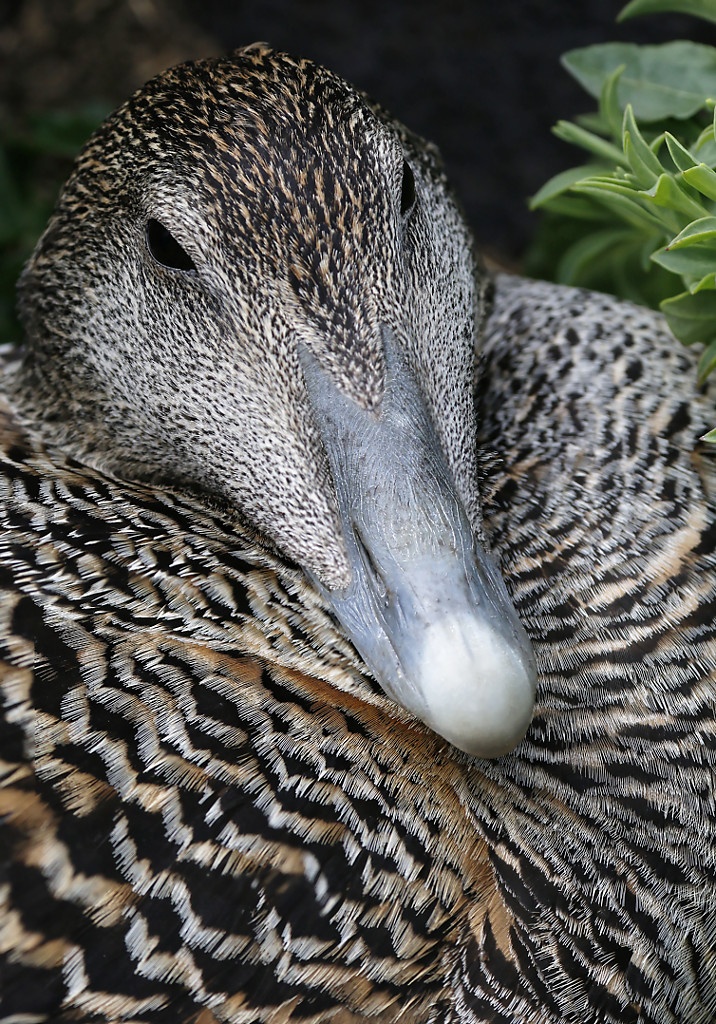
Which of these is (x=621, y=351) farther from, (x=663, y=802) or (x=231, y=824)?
(x=231, y=824)

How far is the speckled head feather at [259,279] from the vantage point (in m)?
1.33

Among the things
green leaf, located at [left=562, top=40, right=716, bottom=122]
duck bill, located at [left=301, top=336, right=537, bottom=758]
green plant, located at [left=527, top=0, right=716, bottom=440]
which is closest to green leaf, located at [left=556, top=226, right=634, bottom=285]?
green plant, located at [left=527, top=0, right=716, bottom=440]

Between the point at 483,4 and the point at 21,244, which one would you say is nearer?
the point at 21,244

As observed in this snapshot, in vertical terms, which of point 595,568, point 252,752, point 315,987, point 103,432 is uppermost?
point 103,432

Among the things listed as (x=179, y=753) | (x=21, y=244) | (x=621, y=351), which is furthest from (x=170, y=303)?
(x=21, y=244)

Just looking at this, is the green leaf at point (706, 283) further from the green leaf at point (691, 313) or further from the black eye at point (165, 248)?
the black eye at point (165, 248)

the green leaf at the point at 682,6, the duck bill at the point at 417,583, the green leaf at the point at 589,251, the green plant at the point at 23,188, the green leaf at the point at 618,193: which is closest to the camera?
the duck bill at the point at 417,583

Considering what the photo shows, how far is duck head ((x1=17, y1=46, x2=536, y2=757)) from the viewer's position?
1.18 m

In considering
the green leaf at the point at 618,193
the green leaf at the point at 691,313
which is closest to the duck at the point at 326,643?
the green leaf at the point at 691,313

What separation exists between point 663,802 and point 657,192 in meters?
0.78

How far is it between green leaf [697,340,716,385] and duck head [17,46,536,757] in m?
0.34

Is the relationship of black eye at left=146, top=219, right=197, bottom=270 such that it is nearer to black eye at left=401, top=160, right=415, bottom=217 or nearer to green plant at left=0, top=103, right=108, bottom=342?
black eye at left=401, top=160, right=415, bottom=217

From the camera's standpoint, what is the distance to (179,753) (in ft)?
4.12

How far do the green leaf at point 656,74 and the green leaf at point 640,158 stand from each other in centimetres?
26
